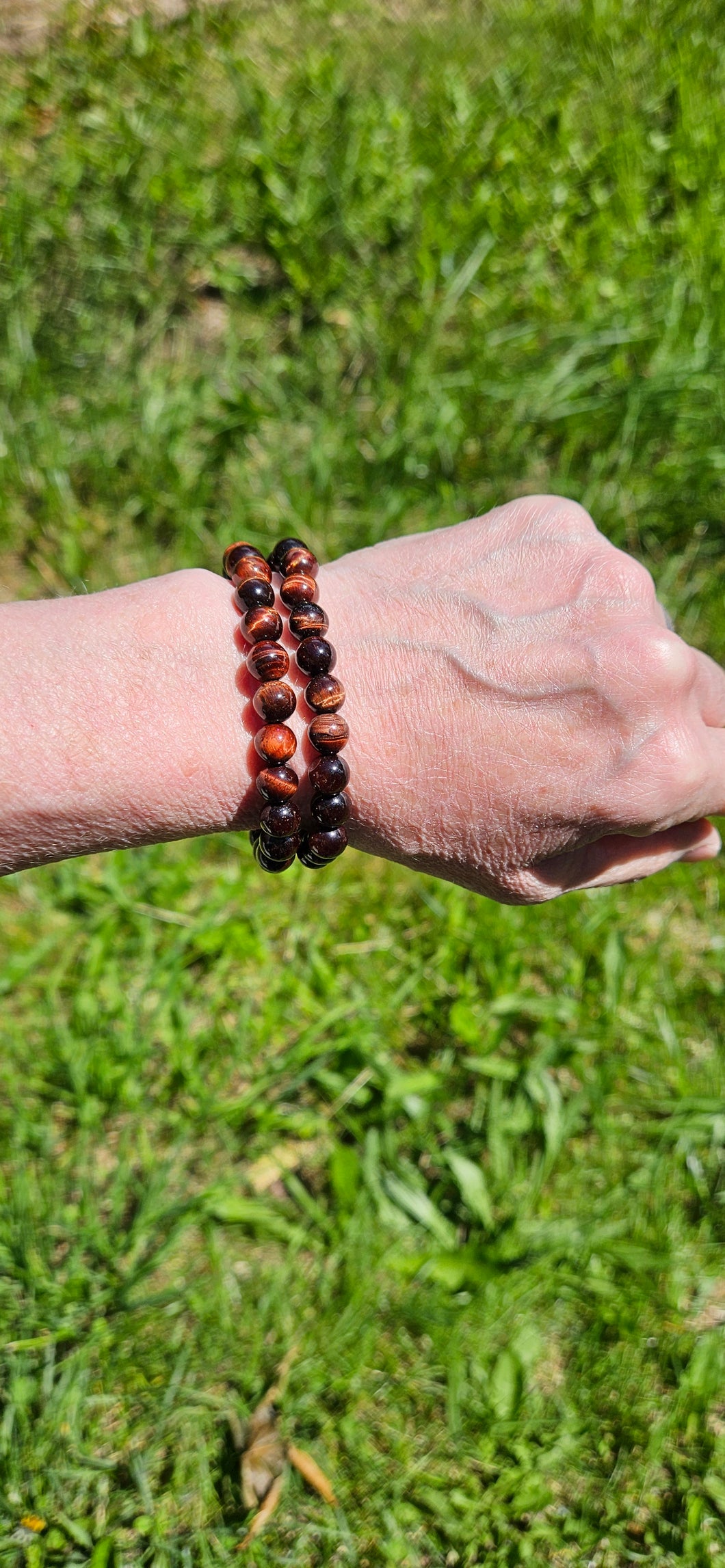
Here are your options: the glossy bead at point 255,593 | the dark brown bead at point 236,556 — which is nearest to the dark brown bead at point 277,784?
the glossy bead at point 255,593

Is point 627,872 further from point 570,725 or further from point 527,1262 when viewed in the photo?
point 527,1262

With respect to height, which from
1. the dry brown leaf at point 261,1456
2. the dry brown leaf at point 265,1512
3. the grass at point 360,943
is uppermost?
the grass at point 360,943

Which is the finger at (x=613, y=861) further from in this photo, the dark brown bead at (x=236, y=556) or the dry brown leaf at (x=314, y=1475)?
the dry brown leaf at (x=314, y=1475)

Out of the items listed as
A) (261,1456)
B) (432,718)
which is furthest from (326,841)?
(261,1456)

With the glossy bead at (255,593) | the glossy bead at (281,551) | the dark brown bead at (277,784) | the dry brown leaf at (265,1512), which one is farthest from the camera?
the dry brown leaf at (265,1512)

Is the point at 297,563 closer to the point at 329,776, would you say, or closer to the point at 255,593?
the point at 255,593

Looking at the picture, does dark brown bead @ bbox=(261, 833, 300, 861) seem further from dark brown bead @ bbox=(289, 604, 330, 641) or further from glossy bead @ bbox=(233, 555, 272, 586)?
glossy bead @ bbox=(233, 555, 272, 586)

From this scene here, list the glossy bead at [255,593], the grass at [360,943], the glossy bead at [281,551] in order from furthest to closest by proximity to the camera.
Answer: the grass at [360,943] < the glossy bead at [281,551] < the glossy bead at [255,593]

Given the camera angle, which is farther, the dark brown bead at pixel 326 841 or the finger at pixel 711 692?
the finger at pixel 711 692
